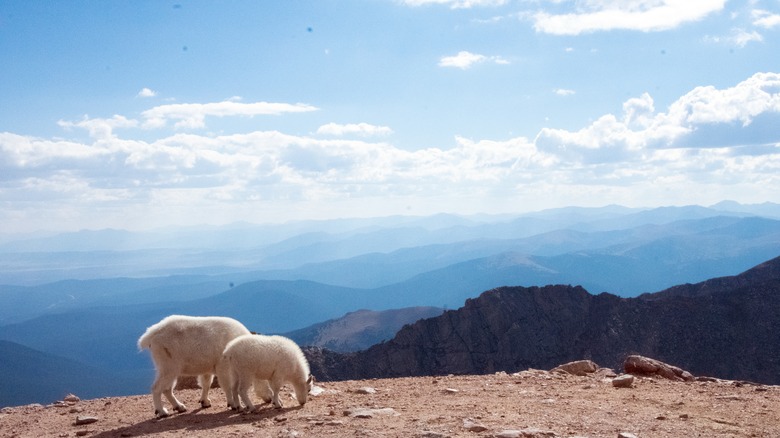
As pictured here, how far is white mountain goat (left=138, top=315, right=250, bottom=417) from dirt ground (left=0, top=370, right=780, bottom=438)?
0.59 meters

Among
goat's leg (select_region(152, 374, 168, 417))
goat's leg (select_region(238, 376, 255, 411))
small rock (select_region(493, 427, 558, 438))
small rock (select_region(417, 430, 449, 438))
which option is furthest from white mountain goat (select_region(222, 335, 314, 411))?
small rock (select_region(493, 427, 558, 438))

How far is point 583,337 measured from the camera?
2918 inches

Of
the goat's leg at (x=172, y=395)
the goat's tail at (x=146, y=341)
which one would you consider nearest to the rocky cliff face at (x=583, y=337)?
the goat's leg at (x=172, y=395)

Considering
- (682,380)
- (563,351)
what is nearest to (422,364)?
(563,351)

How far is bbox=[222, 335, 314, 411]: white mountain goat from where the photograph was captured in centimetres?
1275

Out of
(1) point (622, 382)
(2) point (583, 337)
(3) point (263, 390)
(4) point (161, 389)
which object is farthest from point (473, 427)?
(2) point (583, 337)

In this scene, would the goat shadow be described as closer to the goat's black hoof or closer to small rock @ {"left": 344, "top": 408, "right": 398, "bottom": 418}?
the goat's black hoof

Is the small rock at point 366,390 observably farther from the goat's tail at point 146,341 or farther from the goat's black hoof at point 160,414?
the goat's tail at point 146,341

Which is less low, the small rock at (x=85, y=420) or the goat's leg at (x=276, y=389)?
the goat's leg at (x=276, y=389)

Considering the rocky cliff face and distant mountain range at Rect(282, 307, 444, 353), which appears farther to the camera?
distant mountain range at Rect(282, 307, 444, 353)

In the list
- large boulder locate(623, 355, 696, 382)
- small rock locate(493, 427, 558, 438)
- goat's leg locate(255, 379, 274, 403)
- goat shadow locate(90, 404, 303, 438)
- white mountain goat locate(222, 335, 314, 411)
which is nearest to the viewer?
small rock locate(493, 427, 558, 438)

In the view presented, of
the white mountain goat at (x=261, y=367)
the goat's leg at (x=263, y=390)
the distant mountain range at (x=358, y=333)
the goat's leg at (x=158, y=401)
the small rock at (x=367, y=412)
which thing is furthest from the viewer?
A: the distant mountain range at (x=358, y=333)

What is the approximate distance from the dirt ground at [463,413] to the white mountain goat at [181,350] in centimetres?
59

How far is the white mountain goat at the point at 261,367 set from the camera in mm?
12750
